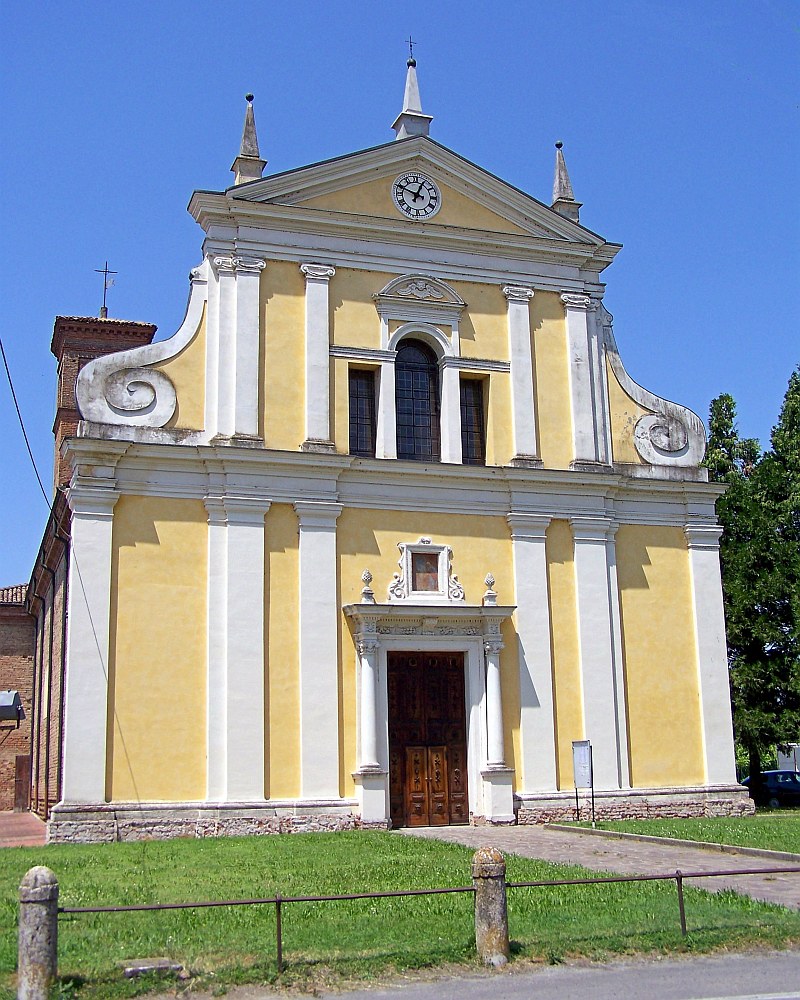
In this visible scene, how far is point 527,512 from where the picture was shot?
22734mm

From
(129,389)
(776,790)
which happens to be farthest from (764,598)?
(129,389)

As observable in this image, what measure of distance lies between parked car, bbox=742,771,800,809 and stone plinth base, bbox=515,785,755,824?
8.79m

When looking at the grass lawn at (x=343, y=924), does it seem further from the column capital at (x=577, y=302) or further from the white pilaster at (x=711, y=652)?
the column capital at (x=577, y=302)

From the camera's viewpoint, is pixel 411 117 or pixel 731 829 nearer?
pixel 731 829

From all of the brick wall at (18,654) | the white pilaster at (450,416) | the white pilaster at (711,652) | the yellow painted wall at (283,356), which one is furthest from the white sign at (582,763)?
the brick wall at (18,654)

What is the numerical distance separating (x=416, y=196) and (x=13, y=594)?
20506mm

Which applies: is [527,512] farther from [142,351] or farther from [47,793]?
[47,793]

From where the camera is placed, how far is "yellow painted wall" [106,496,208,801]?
19.5m

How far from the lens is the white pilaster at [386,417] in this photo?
22297mm

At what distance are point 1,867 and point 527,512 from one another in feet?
39.2

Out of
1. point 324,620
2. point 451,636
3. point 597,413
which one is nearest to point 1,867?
point 324,620

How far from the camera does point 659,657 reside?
76.2ft

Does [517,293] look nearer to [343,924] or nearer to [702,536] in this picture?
[702,536]

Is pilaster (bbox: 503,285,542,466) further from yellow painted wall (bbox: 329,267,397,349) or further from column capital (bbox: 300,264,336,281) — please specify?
column capital (bbox: 300,264,336,281)
